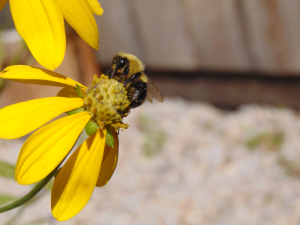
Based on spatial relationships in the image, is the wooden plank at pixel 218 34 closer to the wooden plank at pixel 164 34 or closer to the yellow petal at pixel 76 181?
the wooden plank at pixel 164 34

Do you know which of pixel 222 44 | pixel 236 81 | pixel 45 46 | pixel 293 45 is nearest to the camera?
pixel 45 46

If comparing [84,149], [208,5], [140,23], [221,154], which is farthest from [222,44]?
[84,149]

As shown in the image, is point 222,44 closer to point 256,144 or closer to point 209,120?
point 209,120

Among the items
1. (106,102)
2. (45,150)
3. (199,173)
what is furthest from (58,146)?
(199,173)

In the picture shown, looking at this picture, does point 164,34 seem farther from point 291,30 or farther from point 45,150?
point 45,150

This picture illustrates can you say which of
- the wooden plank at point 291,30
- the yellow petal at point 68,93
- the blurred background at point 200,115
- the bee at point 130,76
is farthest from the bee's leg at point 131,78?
the wooden plank at point 291,30

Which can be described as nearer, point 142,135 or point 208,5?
point 208,5
